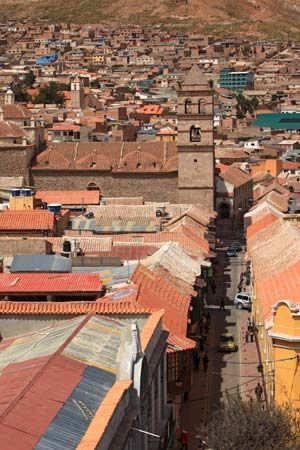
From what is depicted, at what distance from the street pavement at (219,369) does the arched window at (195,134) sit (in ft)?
28.8

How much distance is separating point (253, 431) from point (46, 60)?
479 feet

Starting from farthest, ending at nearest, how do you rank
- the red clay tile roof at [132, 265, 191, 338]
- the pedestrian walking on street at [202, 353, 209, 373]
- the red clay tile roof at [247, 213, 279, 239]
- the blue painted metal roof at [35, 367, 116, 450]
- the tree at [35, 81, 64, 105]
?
the tree at [35, 81, 64, 105], the red clay tile roof at [247, 213, 279, 239], the pedestrian walking on street at [202, 353, 209, 373], the red clay tile roof at [132, 265, 191, 338], the blue painted metal roof at [35, 367, 116, 450]

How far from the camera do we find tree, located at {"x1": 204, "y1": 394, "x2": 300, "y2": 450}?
1517 cm

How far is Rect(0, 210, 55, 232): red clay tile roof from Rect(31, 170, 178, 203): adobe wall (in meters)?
15.1

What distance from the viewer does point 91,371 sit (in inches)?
585

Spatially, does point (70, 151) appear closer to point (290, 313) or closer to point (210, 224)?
point (210, 224)

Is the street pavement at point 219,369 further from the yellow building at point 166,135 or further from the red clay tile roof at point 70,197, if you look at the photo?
the yellow building at point 166,135

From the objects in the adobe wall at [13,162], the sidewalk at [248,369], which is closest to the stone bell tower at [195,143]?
the adobe wall at [13,162]

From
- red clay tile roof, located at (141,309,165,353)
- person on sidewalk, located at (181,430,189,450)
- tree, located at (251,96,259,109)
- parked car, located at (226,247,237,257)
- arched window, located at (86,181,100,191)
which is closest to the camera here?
red clay tile roof, located at (141,309,165,353)

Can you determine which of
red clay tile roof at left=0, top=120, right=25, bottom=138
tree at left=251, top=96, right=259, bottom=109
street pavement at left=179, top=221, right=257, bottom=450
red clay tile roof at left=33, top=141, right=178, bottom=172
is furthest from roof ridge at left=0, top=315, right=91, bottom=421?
tree at left=251, top=96, right=259, bottom=109

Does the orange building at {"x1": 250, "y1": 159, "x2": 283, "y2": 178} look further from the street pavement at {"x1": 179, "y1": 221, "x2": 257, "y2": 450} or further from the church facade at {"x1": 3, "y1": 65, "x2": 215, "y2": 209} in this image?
the street pavement at {"x1": 179, "y1": 221, "x2": 257, "y2": 450}

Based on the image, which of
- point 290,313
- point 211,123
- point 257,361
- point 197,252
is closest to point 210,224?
point 211,123

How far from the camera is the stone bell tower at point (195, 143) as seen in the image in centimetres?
4725

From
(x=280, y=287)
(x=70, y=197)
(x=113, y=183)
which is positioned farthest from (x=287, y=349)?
(x=113, y=183)
